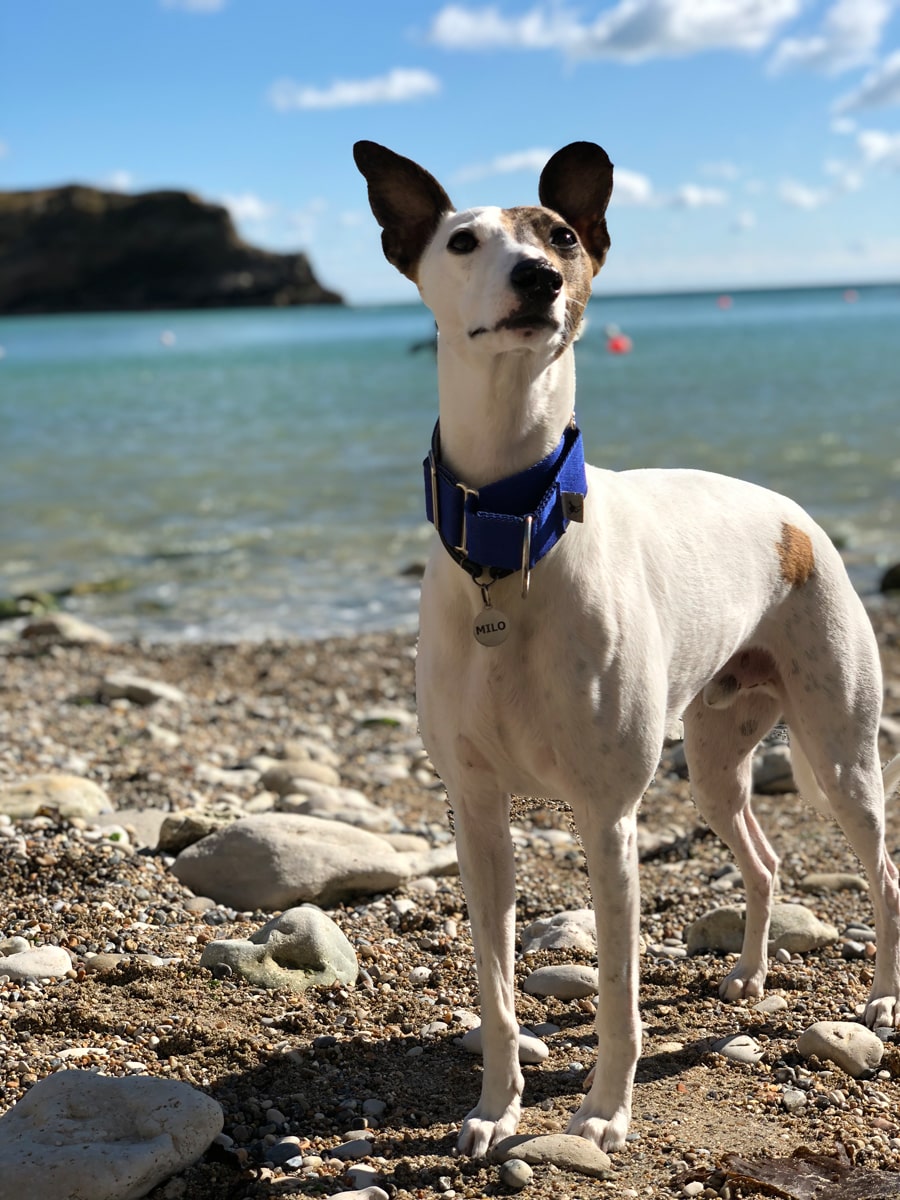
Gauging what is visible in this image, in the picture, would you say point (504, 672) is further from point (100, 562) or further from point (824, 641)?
point (100, 562)

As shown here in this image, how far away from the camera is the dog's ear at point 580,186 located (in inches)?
130

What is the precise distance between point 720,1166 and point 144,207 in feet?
445

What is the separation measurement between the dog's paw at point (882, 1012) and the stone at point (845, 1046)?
20 cm

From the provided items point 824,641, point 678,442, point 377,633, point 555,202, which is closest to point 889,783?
point 824,641

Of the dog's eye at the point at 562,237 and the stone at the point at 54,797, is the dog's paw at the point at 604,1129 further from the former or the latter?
the stone at the point at 54,797

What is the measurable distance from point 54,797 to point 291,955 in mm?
2100

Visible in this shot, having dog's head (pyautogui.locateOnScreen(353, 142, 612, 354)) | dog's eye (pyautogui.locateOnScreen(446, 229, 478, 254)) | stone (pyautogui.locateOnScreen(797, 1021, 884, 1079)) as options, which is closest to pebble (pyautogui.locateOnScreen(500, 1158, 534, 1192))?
stone (pyautogui.locateOnScreen(797, 1021, 884, 1079))

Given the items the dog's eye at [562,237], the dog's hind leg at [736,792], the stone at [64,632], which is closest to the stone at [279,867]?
the dog's hind leg at [736,792]

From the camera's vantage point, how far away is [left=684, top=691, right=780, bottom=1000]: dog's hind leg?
4.49 m

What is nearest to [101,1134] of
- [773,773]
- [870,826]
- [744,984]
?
[744,984]

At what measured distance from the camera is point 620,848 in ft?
10.9

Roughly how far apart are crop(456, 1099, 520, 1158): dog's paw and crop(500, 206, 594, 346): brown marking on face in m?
2.04

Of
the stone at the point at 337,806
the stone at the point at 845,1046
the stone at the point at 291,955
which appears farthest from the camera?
the stone at the point at 337,806

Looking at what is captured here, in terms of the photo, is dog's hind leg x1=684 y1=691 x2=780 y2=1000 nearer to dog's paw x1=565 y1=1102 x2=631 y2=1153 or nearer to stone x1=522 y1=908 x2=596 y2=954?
stone x1=522 y1=908 x2=596 y2=954
